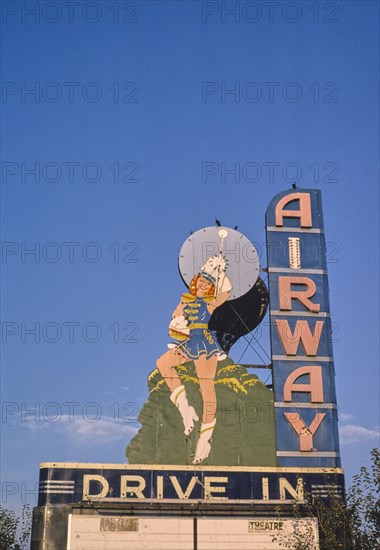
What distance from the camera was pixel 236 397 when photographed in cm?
4659

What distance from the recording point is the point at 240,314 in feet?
164

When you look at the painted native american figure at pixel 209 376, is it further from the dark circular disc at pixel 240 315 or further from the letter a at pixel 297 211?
the letter a at pixel 297 211

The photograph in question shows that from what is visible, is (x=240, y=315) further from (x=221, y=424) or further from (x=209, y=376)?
(x=221, y=424)

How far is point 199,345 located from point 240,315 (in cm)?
374

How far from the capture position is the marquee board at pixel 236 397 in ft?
144

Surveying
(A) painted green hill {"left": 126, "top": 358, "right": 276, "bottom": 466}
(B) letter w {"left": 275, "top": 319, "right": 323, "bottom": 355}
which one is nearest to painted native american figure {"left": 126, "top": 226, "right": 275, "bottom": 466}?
(A) painted green hill {"left": 126, "top": 358, "right": 276, "bottom": 466}

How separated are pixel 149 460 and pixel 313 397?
9330 mm

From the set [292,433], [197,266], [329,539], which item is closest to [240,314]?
[197,266]

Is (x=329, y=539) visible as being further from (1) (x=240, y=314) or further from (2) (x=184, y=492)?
(1) (x=240, y=314)

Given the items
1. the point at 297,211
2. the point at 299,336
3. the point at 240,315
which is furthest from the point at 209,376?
the point at 297,211

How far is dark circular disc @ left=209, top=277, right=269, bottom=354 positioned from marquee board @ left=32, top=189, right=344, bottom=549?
0.07 m

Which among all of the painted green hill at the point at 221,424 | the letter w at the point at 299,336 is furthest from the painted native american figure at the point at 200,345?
the letter w at the point at 299,336

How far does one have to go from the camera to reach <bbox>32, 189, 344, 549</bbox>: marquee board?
144ft

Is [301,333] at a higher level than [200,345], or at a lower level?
higher
